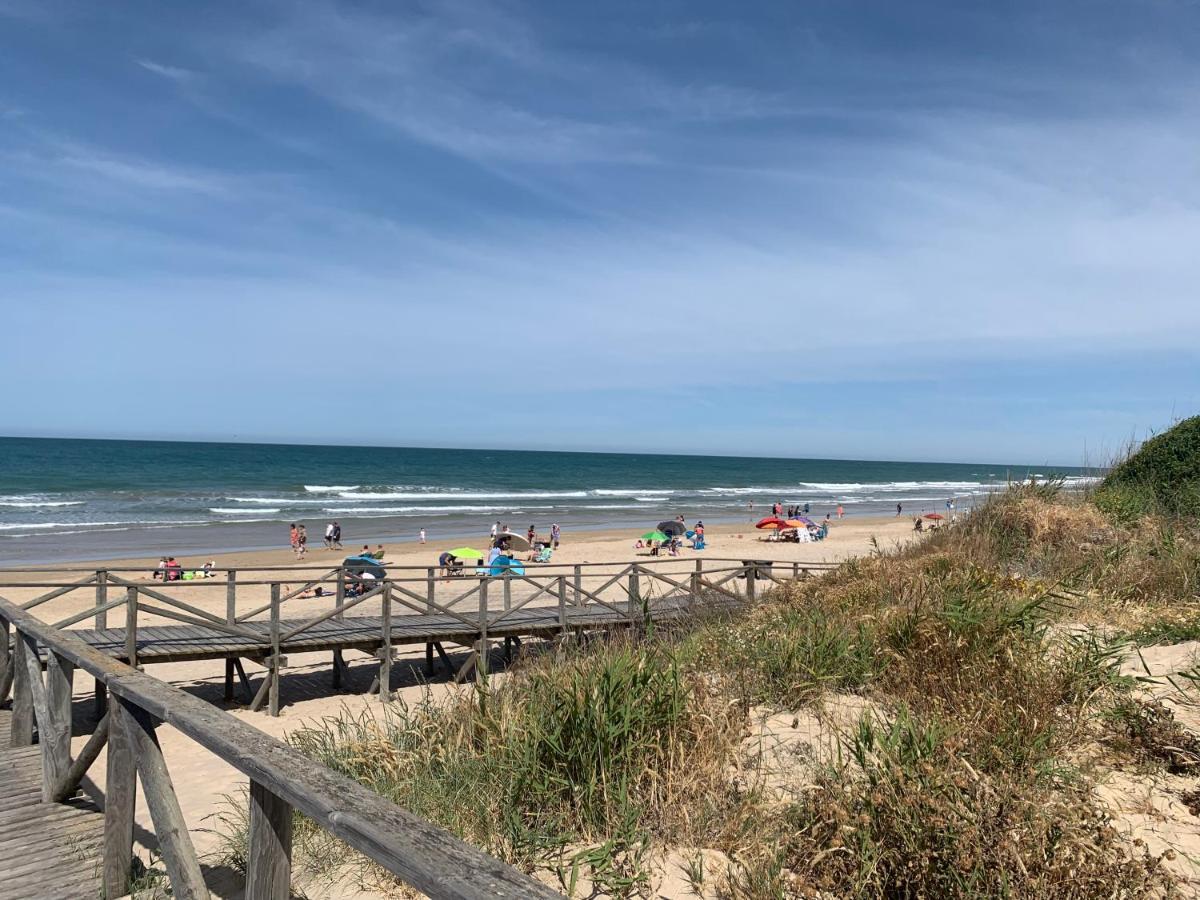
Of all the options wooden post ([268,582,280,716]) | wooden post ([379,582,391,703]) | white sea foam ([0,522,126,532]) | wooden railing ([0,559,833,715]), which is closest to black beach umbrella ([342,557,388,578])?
wooden railing ([0,559,833,715])

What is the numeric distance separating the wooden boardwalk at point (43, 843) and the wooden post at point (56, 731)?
146 millimetres

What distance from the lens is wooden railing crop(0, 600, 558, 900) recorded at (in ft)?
5.98

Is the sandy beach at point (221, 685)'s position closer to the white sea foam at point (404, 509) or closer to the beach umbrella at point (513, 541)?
the beach umbrella at point (513, 541)

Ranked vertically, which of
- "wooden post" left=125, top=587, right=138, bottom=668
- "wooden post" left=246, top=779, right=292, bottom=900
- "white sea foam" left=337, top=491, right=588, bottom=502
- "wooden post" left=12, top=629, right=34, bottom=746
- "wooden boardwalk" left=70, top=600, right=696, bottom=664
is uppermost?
"wooden post" left=246, top=779, right=292, bottom=900

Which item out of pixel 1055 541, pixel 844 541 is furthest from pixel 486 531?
pixel 1055 541

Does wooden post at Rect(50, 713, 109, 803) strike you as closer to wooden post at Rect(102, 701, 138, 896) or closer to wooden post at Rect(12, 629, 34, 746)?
wooden post at Rect(102, 701, 138, 896)

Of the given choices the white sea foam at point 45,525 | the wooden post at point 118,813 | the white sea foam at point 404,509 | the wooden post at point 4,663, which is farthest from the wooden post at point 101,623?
Result: the white sea foam at point 404,509

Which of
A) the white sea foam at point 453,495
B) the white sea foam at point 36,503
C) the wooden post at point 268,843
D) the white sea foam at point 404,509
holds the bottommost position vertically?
the white sea foam at point 404,509

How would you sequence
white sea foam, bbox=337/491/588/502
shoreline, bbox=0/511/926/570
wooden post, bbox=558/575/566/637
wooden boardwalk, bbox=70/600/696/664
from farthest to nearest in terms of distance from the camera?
white sea foam, bbox=337/491/588/502
shoreline, bbox=0/511/926/570
wooden post, bbox=558/575/566/637
wooden boardwalk, bbox=70/600/696/664

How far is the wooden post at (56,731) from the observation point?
4316mm

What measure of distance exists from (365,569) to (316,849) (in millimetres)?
14951

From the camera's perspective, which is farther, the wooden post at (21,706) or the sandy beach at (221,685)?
the sandy beach at (221,685)

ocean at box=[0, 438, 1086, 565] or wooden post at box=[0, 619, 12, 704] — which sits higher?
wooden post at box=[0, 619, 12, 704]

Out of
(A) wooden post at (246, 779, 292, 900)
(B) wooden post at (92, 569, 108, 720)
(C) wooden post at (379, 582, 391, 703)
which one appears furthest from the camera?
(C) wooden post at (379, 582, 391, 703)
